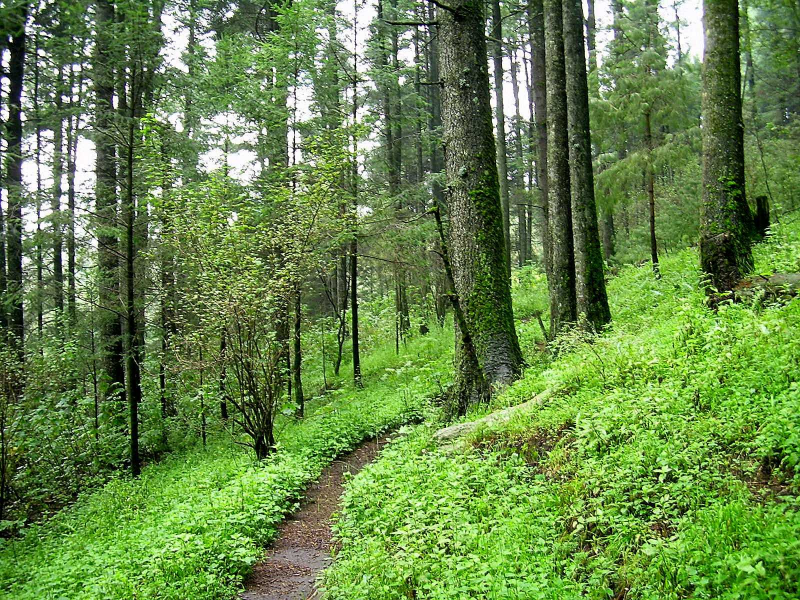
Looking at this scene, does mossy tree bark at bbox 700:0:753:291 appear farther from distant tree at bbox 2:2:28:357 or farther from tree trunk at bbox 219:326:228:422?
distant tree at bbox 2:2:28:357

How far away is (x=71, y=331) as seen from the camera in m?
12.2

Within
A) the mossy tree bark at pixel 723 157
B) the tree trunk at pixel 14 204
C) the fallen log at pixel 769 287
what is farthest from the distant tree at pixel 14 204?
the fallen log at pixel 769 287

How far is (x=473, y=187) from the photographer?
751 centimetres

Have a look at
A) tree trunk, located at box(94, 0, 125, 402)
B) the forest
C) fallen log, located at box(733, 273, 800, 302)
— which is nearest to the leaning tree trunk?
the forest

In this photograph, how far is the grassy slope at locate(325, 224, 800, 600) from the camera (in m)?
2.84

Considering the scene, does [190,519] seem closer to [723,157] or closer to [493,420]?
[493,420]

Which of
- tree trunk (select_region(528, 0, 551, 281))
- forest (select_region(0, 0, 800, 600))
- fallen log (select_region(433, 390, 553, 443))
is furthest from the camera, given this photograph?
tree trunk (select_region(528, 0, 551, 281))

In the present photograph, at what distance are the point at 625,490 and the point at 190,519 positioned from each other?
455 cm

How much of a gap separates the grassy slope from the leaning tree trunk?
5.52 ft

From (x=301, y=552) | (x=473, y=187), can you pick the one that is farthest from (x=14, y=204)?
(x=301, y=552)

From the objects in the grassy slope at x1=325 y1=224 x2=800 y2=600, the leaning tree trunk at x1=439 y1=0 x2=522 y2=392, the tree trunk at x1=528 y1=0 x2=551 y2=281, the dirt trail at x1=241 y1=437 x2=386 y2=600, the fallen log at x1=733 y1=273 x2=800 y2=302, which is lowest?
the dirt trail at x1=241 y1=437 x2=386 y2=600

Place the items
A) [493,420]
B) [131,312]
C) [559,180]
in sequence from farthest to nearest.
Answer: [131,312]
[559,180]
[493,420]

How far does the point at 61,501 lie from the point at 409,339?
35.0 ft

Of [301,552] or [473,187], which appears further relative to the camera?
[473,187]
